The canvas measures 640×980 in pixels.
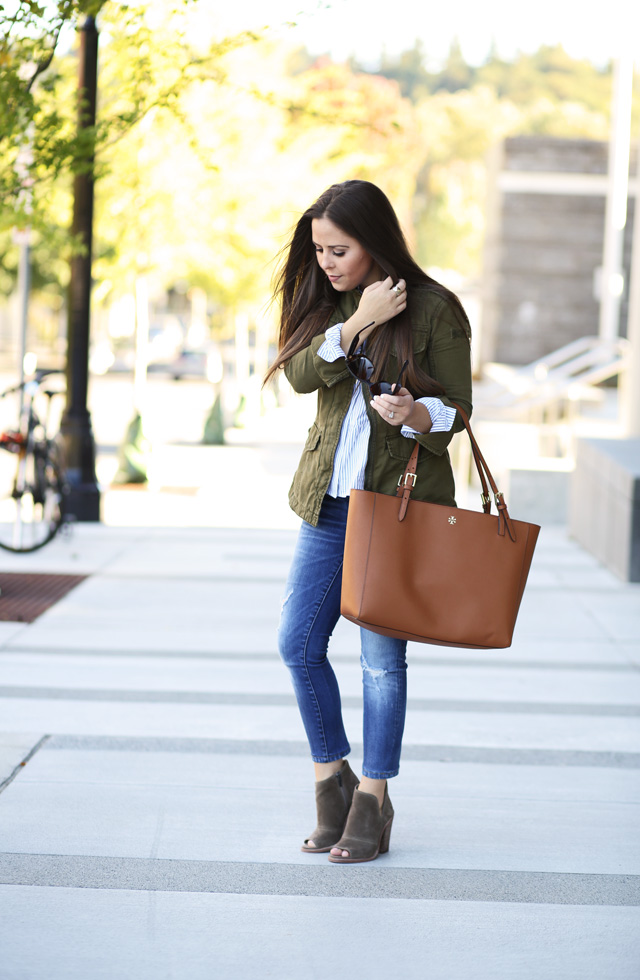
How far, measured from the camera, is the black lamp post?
10102 mm

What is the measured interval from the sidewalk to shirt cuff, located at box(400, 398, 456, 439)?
126cm

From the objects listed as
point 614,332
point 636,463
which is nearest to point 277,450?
point 614,332

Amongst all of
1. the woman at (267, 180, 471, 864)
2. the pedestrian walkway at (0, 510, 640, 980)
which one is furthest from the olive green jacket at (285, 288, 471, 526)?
the pedestrian walkway at (0, 510, 640, 980)

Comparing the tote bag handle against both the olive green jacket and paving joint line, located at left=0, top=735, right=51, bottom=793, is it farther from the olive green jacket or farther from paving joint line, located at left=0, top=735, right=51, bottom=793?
paving joint line, located at left=0, top=735, right=51, bottom=793

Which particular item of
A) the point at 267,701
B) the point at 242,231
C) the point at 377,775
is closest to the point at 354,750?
the point at 267,701

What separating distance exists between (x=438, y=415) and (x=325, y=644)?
754mm

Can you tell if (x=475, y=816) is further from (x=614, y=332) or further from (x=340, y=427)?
(x=614, y=332)

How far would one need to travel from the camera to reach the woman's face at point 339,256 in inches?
133

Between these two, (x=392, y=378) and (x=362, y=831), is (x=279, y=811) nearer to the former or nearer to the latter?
(x=362, y=831)

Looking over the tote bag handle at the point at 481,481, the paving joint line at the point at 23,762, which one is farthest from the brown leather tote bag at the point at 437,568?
the paving joint line at the point at 23,762

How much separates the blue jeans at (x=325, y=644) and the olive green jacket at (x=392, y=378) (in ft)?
0.27

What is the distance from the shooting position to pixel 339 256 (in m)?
3.40

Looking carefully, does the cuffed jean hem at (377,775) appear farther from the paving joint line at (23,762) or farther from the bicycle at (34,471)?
the bicycle at (34,471)

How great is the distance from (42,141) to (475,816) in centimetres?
423
